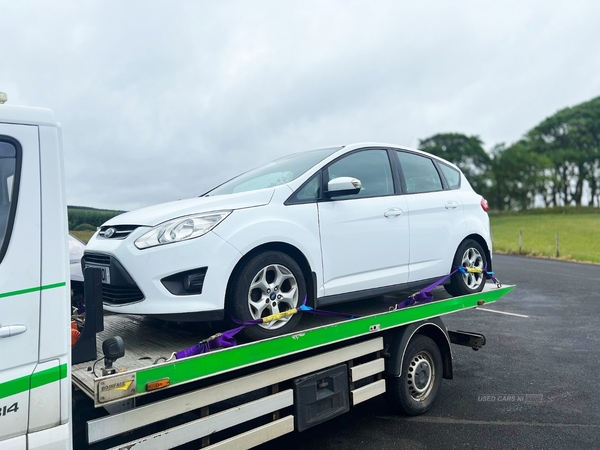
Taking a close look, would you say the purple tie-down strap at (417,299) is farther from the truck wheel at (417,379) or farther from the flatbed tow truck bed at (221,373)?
the truck wheel at (417,379)

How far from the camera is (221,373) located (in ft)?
9.13

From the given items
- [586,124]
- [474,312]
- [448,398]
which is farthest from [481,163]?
[448,398]

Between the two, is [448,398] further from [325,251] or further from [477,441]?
[325,251]

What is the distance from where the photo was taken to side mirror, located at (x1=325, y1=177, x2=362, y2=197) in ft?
11.7

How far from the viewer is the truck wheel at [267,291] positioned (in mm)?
3072

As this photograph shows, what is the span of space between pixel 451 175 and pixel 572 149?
63.3 meters

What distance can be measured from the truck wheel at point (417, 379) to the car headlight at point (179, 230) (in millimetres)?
2244

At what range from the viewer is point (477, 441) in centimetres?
390

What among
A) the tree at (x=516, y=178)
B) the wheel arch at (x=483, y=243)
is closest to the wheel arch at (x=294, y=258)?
the wheel arch at (x=483, y=243)

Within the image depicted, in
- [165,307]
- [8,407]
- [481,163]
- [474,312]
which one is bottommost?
[474,312]

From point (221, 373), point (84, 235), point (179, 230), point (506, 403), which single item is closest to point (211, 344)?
point (221, 373)

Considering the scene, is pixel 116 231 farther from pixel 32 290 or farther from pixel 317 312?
pixel 317 312

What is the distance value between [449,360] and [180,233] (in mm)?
3090

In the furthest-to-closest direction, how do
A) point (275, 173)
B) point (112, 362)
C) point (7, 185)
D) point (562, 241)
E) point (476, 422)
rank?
point (562, 241)
point (476, 422)
point (275, 173)
point (112, 362)
point (7, 185)
